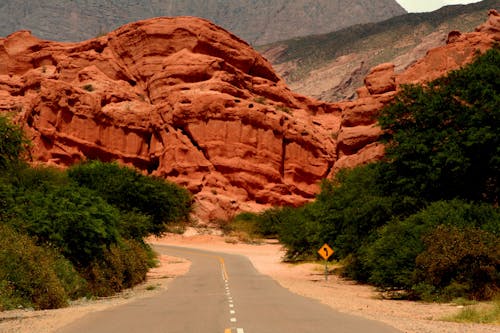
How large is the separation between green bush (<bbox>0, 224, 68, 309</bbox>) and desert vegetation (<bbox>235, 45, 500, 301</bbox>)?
12.6 metres

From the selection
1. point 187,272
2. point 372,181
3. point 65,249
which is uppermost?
point 372,181

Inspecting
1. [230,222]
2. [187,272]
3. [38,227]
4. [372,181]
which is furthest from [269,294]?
[230,222]

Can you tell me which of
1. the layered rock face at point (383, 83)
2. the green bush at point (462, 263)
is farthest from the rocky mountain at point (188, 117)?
the green bush at point (462, 263)

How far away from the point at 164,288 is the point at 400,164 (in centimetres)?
1265

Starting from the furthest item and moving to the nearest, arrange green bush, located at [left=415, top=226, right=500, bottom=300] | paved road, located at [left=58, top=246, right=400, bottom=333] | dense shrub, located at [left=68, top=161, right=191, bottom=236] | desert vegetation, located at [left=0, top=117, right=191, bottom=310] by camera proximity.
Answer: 1. dense shrub, located at [left=68, top=161, right=191, bottom=236]
2. green bush, located at [left=415, top=226, right=500, bottom=300]
3. desert vegetation, located at [left=0, top=117, right=191, bottom=310]
4. paved road, located at [left=58, top=246, right=400, bottom=333]

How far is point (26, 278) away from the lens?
1952 cm

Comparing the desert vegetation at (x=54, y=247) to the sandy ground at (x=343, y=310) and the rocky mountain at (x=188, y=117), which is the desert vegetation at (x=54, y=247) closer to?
the sandy ground at (x=343, y=310)

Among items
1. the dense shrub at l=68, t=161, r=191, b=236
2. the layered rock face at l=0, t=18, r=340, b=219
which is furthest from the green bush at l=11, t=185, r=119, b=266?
the layered rock face at l=0, t=18, r=340, b=219

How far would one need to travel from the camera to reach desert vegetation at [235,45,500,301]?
2242 centimetres

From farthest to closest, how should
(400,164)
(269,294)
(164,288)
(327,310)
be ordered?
(400,164), (164,288), (269,294), (327,310)

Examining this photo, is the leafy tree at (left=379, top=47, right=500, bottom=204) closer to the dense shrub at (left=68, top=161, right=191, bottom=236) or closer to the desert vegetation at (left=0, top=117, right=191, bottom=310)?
the desert vegetation at (left=0, top=117, right=191, bottom=310)

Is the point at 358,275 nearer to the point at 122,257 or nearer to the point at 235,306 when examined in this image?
the point at 122,257

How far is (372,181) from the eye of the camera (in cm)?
3384

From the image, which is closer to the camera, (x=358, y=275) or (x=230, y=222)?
(x=358, y=275)
